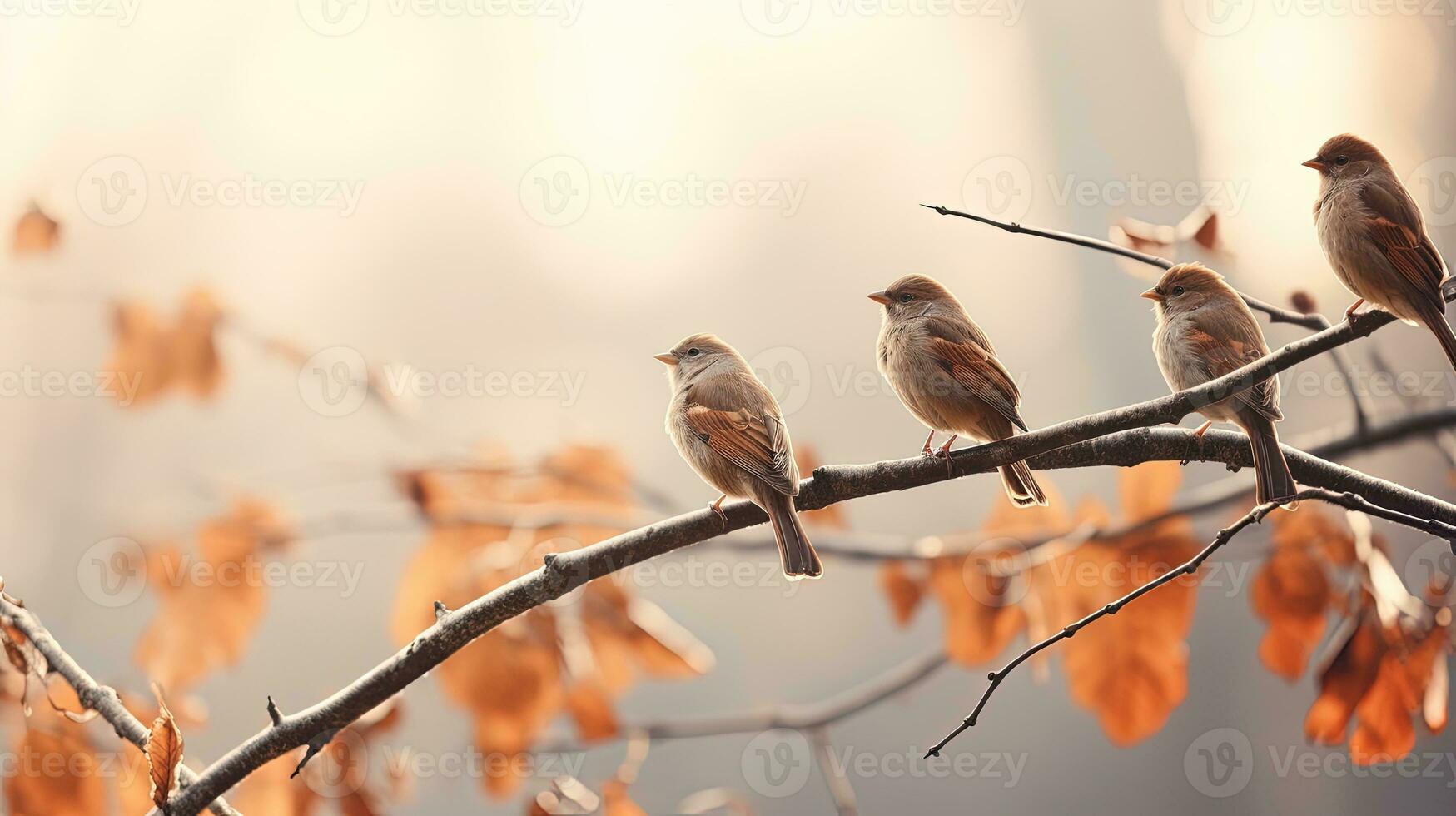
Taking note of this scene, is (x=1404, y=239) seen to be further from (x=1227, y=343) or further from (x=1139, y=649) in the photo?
(x=1139, y=649)

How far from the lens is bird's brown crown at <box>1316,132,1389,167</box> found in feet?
1.95

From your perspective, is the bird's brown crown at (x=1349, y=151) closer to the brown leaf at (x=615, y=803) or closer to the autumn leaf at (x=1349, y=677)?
the autumn leaf at (x=1349, y=677)

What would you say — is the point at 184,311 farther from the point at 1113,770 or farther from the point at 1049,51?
the point at 1113,770

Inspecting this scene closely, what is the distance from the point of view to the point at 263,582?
1.25 metres

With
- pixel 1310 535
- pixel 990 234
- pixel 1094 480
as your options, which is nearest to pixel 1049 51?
pixel 990 234

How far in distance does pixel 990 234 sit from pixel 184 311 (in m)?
1.36

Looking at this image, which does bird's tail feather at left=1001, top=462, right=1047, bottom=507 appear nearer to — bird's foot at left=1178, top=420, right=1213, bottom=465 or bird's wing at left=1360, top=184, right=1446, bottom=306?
bird's foot at left=1178, top=420, right=1213, bottom=465

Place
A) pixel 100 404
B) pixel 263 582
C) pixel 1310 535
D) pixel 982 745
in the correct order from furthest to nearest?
pixel 100 404
pixel 982 745
pixel 263 582
pixel 1310 535

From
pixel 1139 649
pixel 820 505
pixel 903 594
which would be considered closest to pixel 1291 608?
pixel 1139 649

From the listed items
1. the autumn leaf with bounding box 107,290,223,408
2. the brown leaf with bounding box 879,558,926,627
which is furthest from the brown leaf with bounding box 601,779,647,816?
the autumn leaf with bounding box 107,290,223,408

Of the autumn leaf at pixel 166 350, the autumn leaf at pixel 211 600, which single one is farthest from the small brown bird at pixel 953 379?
the autumn leaf at pixel 166 350

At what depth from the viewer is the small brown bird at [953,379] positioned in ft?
1.90

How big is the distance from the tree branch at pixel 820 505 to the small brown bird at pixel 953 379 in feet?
0.20

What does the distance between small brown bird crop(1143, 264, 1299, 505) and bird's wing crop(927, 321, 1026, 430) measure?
10 cm
